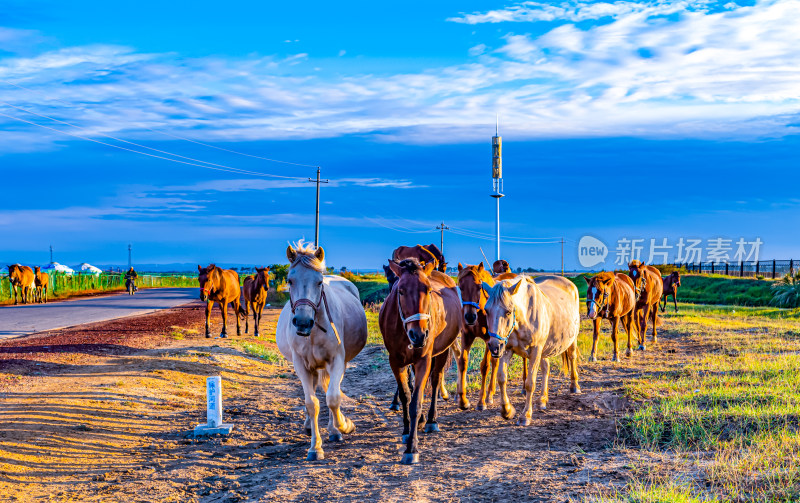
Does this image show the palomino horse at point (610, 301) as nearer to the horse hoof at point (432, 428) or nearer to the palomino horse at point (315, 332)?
the horse hoof at point (432, 428)

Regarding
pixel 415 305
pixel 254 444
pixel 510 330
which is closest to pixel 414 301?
pixel 415 305

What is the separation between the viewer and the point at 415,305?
Answer: 6.98m

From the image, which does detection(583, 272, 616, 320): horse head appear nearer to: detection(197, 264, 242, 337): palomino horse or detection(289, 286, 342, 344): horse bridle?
detection(289, 286, 342, 344): horse bridle

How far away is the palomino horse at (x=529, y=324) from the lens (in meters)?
8.26

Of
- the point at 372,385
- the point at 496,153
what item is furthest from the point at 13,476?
the point at 496,153

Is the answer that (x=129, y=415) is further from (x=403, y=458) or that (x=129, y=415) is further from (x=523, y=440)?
(x=523, y=440)

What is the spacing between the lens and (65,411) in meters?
9.28

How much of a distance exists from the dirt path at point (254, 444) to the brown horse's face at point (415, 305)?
1.49 meters

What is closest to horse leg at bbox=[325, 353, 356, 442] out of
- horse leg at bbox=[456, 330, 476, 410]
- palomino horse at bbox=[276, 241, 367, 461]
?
palomino horse at bbox=[276, 241, 367, 461]

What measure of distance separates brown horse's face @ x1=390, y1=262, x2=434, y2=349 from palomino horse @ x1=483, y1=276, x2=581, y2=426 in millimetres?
1334

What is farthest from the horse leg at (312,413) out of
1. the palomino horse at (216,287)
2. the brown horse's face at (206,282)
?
the brown horse's face at (206,282)

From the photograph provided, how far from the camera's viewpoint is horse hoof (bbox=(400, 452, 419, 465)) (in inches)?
280

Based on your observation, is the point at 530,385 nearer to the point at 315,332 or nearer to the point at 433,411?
the point at 433,411

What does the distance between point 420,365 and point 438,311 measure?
0.84 metres
